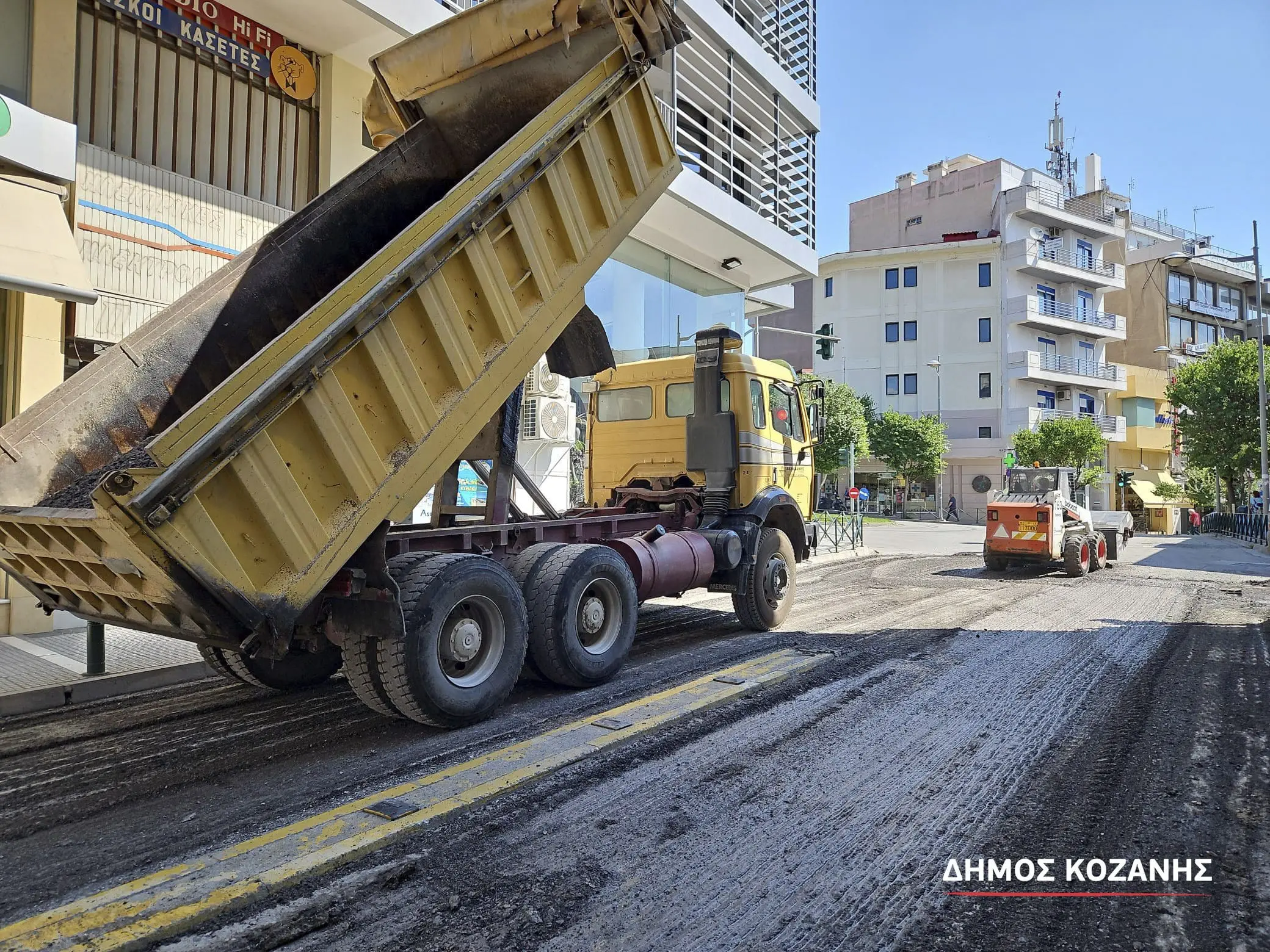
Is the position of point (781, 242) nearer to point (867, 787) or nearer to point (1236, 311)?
point (867, 787)

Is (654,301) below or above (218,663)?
above

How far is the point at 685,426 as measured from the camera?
8.95 metres

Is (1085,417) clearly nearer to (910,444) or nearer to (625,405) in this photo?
(910,444)

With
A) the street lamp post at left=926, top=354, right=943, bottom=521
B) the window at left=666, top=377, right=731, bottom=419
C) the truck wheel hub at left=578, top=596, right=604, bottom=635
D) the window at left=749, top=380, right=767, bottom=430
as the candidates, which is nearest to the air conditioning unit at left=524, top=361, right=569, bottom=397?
the window at left=666, top=377, right=731, bottom=419

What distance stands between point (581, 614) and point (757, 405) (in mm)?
3696

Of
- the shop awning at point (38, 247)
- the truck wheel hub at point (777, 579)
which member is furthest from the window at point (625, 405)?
the shop awning at point (38, 247)

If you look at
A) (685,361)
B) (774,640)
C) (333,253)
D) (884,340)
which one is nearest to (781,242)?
(685,361)

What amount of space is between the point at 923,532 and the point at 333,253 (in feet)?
93.9

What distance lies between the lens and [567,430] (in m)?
17.0

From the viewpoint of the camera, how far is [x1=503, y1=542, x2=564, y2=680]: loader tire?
19.2 ft

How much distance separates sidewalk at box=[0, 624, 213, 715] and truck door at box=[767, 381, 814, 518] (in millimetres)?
6447

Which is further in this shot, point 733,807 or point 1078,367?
point 1078,367

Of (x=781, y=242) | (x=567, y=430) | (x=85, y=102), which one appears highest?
(x=781, y=242)

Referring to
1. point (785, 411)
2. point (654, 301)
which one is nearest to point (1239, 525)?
point (654, 301)
